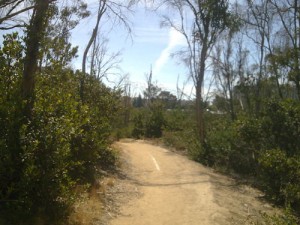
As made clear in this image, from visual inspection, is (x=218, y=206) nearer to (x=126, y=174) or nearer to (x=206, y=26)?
(x=126, y=174)

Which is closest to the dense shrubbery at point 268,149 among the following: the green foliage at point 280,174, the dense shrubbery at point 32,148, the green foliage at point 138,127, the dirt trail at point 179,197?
the green foliage at point 280,174

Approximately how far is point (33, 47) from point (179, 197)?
19.7 feet

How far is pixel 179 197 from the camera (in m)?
11.0

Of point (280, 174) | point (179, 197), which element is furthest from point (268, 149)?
point (179, 197)

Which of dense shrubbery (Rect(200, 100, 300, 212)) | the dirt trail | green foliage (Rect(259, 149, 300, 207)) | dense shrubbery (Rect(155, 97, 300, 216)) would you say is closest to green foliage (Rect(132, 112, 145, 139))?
dense shrubbery (Rect(155, 97, 300, 216))

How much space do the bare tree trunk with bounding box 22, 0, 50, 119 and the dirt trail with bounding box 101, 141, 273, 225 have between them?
11.7 ft

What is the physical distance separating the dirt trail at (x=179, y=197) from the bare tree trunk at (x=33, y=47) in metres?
3.57

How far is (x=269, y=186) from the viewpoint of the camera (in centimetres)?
1309

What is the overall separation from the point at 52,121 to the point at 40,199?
157 centimetres

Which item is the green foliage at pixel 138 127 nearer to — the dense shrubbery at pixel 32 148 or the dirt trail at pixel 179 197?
the dirt trail at pixel 179 197

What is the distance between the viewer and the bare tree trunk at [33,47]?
7781mm

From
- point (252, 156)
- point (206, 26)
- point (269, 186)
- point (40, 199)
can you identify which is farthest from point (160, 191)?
point (206, 26)

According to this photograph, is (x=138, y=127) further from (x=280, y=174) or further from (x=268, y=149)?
(x=280, y=174)

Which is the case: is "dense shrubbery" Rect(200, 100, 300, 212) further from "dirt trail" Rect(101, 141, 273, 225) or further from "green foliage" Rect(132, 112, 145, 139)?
"green foliage" Rect(132, 112, 145, 139)
